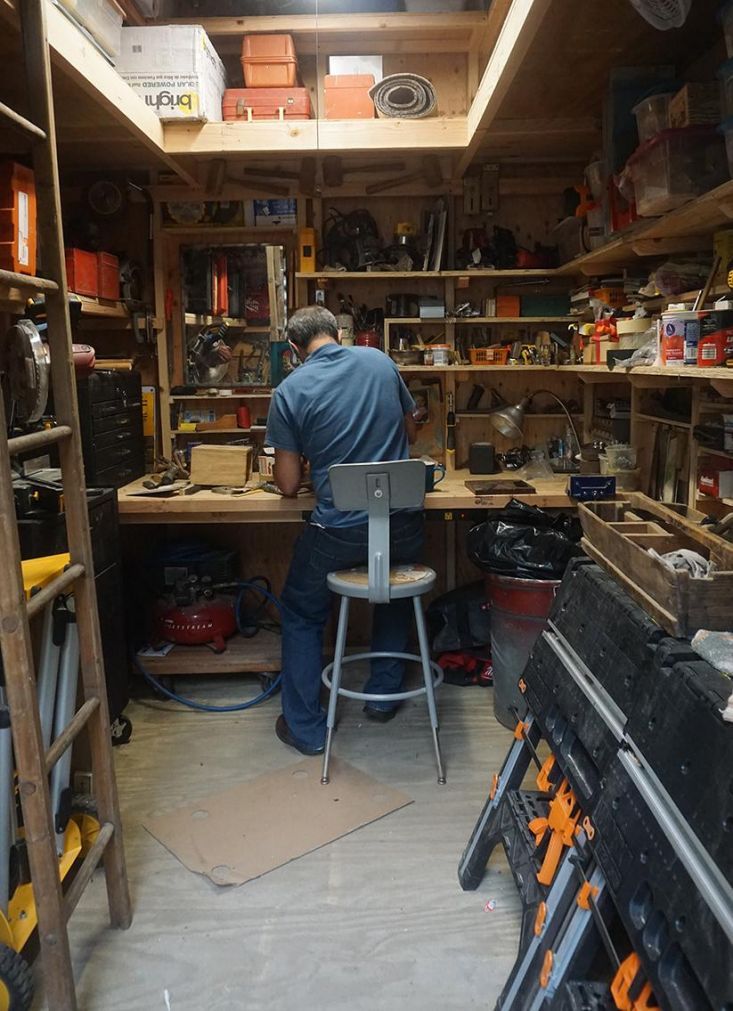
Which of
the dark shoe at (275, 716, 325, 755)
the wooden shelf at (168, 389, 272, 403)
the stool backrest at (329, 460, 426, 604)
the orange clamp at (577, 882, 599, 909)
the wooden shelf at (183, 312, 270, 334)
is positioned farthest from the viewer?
the wooden shelf at (168, 389, 272, 403)

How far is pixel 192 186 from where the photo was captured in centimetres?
Result: 352

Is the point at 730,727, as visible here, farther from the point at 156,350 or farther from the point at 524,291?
the point at 156,350

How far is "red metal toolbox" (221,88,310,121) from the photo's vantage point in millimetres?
3191

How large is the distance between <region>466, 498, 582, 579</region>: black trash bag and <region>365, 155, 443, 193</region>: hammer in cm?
166

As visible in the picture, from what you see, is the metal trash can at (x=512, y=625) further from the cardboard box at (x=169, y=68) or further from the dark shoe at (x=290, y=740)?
the cardboard box at (x=169, y=68)

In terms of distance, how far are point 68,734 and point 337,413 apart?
4.66 feet

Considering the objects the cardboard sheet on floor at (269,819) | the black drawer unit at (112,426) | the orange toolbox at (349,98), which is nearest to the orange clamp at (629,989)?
the cardboard sheet on floor at (269,819)

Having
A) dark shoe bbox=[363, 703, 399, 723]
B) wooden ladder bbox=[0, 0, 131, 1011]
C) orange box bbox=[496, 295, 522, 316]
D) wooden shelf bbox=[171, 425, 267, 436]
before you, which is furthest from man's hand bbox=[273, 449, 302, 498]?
orange box bbox=[496, 295, 522, 316]

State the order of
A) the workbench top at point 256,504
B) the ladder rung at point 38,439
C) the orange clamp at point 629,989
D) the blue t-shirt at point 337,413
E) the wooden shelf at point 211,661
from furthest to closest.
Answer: the wooden shelf at point 211,661
the workbench top at point 256,504
the blue t-shirt at point 337,413
the ladder rung at point 38,439
the orange clamp at point 629,989

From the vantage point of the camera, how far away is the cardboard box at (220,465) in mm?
3262

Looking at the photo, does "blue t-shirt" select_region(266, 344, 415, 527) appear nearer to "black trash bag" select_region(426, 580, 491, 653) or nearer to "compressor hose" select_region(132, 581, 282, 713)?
"compressor hose" select_region(132, 581, 282, 713)

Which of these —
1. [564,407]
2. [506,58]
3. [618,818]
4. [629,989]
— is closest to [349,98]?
[506,58]

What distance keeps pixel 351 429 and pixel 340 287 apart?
1242mm

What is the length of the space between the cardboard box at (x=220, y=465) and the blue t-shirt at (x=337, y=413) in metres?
0.50
